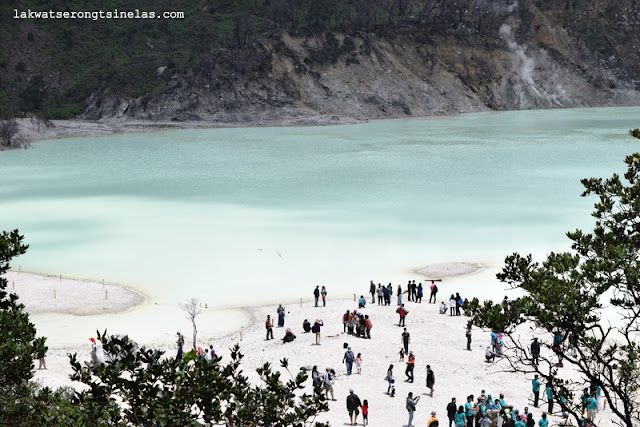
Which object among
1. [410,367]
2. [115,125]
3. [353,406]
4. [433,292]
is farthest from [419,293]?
[115,125]

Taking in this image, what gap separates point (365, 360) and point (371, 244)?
1436 centimetres

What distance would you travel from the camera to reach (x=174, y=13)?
143875mm

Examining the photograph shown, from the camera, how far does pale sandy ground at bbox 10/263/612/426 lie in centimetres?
1912

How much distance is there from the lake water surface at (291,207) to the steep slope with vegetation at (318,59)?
29855 mm

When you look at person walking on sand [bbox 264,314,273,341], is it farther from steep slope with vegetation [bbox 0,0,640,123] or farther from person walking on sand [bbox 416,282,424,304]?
steep slope with vegetation [bbox 0,0,640,123]

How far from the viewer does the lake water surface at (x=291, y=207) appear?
33.4 m

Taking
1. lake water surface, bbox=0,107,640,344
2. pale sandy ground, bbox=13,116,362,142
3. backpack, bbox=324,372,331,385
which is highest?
pale sandy ground, bbox=13,116,362,142

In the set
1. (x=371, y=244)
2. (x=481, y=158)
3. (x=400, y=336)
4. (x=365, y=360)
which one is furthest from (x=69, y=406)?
(x=481, y=158)

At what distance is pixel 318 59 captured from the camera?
11581cm

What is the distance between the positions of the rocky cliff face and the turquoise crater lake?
28153mm

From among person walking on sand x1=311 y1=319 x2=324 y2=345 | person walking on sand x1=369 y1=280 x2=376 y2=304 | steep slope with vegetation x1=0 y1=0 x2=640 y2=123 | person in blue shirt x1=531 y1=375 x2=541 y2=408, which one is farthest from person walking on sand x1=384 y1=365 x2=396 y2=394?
steep slope with vegetation x1=0 y1=0 x2=640 y2=123

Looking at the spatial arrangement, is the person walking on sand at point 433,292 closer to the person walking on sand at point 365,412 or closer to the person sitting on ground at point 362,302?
the person sitting on ground at point 362,302

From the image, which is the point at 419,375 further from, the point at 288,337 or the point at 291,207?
the point at 291,207

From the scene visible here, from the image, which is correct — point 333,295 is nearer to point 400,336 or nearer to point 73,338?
point 400,336
